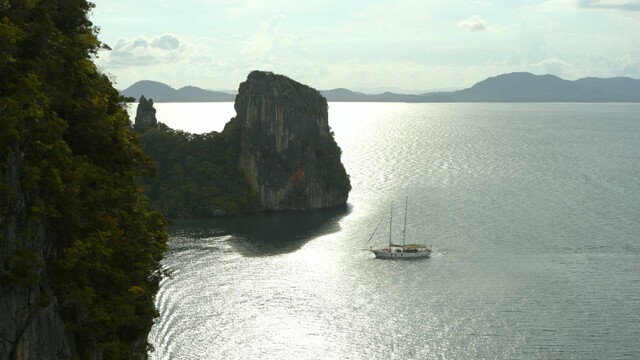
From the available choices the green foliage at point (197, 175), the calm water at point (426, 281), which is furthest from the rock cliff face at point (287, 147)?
the calm water at point (426, 281)

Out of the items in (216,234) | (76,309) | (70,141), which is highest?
(70,141)

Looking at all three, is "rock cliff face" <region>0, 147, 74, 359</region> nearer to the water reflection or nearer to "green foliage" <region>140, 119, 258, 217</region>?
the water reflection

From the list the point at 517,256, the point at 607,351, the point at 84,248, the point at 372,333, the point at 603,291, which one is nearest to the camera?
the point at 84,248

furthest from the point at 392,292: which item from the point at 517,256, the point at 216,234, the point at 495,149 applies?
the point at 495,149

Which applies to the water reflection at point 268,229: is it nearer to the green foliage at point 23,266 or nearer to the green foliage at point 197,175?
the green foliage at point 197,175

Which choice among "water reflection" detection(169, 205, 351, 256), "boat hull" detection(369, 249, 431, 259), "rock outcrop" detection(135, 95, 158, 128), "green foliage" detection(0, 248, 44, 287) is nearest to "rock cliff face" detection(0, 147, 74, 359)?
"green foliage" detection(0, 248, 44, 287)

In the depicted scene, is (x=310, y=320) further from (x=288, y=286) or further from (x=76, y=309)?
(x=76, y=309)

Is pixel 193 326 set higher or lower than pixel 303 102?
lower
